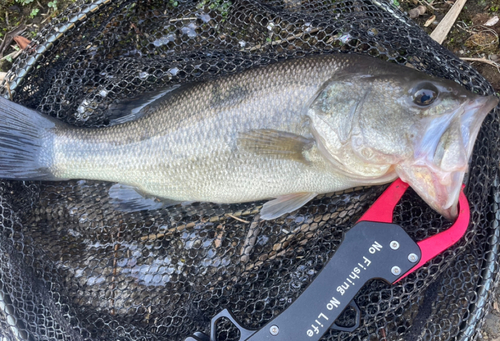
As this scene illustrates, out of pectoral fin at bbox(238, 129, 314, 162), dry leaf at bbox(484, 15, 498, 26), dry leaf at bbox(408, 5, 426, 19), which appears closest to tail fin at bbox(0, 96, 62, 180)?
pectoral fin at bbox(238, 129, 314, 162)

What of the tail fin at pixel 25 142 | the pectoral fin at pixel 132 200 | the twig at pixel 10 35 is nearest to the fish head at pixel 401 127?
the pectoral fin at pixel 132 200

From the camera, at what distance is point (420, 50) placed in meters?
2.05

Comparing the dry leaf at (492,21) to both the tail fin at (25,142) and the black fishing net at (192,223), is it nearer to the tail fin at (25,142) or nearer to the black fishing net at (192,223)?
the black fishing net at (192,223)

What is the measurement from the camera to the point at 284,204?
208 cm

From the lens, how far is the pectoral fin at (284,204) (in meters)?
2.06

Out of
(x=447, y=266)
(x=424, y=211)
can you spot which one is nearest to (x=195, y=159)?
(x=424, y=211)

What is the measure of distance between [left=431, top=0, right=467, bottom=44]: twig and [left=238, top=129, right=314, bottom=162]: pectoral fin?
149 cm

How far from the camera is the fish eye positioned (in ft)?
5.58

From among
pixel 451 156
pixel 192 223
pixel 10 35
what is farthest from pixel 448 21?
pixel 10 35

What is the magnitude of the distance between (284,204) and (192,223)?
2.24 ft

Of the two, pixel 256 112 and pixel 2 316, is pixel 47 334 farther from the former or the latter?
pixel 256 112

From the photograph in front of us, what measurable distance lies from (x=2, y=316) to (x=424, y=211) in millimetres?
2555

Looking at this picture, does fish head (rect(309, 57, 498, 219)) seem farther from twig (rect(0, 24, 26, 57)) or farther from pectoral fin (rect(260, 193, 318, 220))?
twig (rect(0, 24, 26, 57))

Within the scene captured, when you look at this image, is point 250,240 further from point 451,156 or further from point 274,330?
point 451,156
